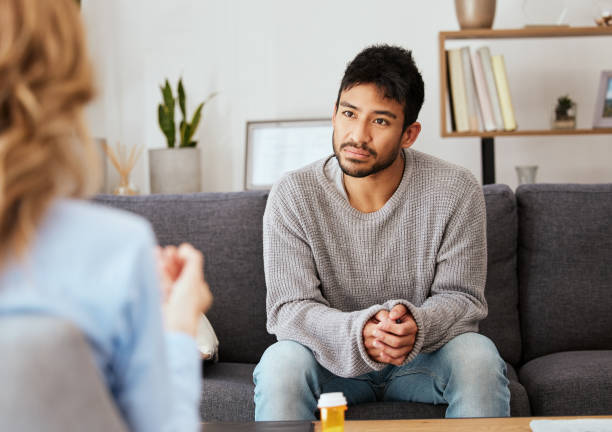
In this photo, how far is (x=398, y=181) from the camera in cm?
185

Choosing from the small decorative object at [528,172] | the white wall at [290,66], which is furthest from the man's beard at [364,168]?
the white wall at [290,66]

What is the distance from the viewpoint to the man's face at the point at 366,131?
177 centimetres

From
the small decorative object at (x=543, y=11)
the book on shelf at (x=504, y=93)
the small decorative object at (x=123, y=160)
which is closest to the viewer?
the book on shelf at (x=504, y=93)

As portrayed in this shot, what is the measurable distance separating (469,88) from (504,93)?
0.42 ft

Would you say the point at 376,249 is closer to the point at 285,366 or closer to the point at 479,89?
the point at 285,366

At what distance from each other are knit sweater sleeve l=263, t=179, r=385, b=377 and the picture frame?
1476 millimetres

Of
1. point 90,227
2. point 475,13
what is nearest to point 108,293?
point 90,227

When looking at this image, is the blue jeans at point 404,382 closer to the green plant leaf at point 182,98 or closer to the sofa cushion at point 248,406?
the sofa cushion at point 248,406

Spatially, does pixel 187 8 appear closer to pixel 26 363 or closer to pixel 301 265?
pixel 301 265

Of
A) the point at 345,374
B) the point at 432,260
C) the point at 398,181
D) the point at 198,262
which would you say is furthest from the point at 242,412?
the point at 198,262

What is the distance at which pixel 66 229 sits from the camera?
496 millimetres

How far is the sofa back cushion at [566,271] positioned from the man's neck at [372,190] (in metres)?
0.50

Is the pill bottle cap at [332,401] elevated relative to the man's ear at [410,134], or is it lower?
lower

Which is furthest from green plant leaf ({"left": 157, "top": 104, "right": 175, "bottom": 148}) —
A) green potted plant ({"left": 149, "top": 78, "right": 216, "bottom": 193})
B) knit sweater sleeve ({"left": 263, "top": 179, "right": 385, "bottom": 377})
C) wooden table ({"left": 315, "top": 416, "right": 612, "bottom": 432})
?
wooden table ({"left": 315, "top": 416, "right": 612, "bottom": 432})
